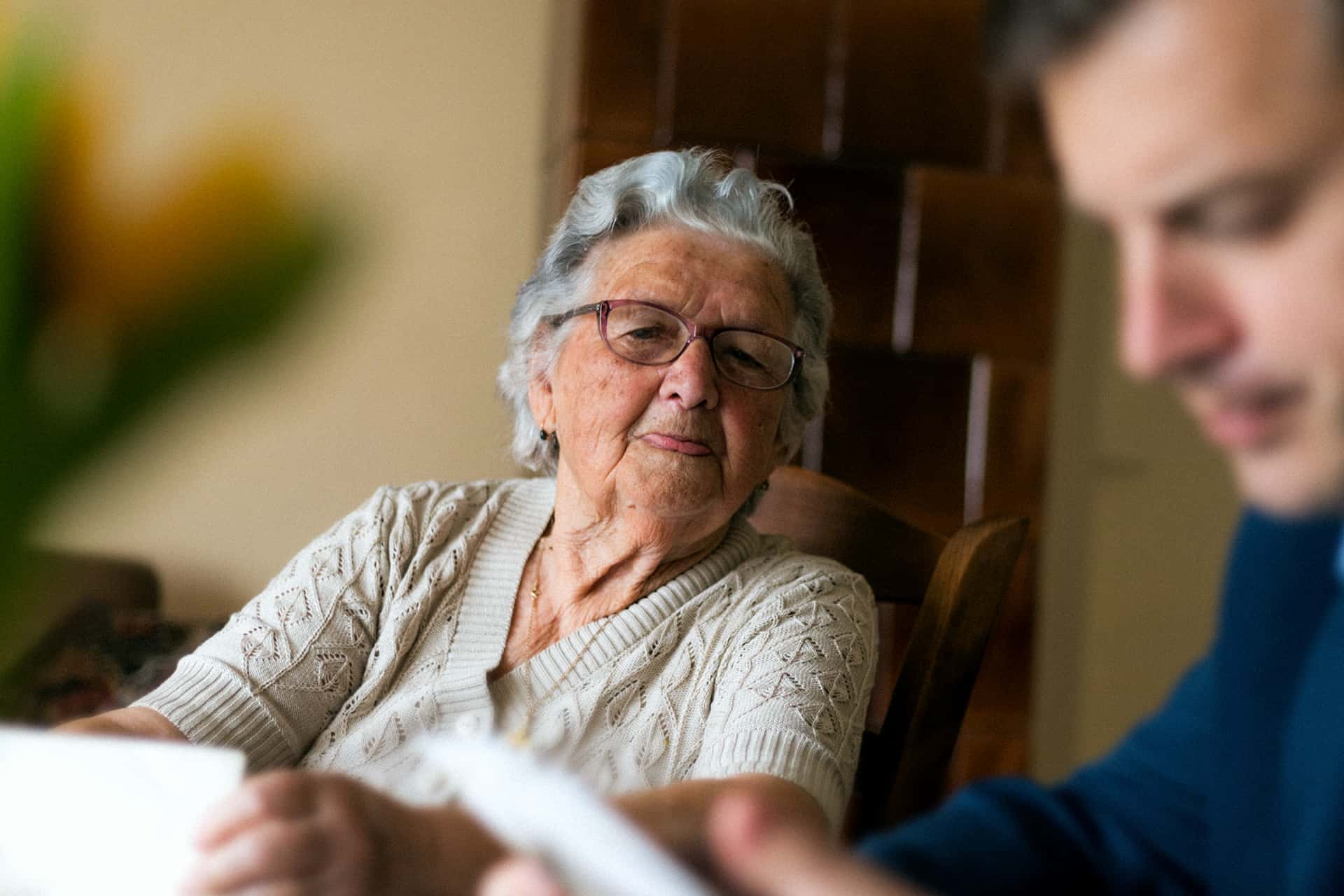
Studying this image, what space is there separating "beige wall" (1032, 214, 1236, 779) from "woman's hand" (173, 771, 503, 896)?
1.03 feet

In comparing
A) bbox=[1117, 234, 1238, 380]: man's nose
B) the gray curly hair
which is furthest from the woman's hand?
the gray curly hair

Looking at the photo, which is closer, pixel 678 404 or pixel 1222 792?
pixel 1222 792

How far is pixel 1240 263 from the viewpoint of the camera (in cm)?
35

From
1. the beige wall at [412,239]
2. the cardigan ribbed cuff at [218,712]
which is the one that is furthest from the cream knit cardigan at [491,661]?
the beige wall at [412,239]

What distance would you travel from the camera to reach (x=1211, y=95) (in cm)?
33

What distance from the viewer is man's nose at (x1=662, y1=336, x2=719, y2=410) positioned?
3.53ft

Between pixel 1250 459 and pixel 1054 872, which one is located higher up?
pixel 1250 459

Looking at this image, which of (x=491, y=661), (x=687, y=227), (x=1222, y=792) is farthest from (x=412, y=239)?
(x=1222, y=792)

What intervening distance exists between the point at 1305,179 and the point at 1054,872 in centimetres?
35

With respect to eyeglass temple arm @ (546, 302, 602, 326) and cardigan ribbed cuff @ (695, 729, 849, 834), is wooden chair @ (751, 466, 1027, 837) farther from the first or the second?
eyeglass temple arm @ (546, 302, 602, 326)

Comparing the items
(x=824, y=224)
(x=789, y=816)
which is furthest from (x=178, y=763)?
(x=824, y=224)

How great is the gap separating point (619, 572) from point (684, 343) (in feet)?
0.73

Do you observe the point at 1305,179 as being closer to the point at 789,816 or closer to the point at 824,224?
the point at 789,816

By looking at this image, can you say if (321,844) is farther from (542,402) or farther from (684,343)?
(542,402)
